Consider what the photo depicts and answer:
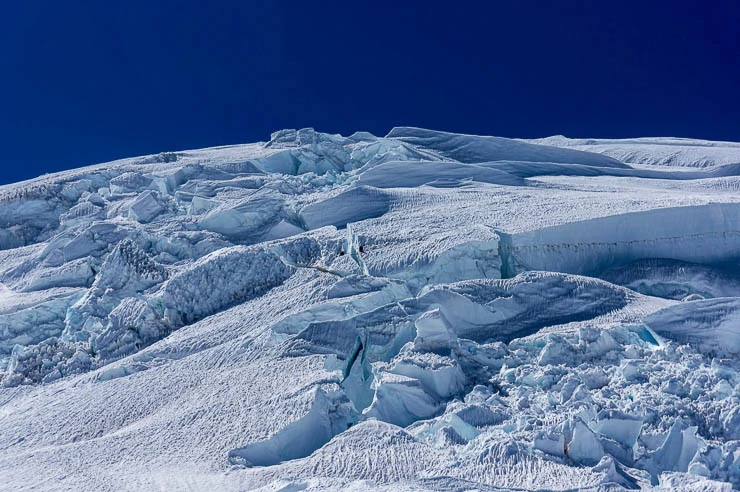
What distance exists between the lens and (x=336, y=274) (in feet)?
25.0

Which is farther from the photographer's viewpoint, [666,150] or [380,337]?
[666,150]

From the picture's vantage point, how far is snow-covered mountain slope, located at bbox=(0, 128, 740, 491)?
4.55 metres

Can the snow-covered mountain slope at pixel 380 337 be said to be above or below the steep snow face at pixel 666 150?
below

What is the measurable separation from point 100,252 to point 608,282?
22.4ft

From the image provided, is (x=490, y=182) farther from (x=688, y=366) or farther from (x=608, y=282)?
(x=688, y=366)

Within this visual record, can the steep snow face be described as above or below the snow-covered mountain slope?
above

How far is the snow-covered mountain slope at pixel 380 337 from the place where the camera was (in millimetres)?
4555

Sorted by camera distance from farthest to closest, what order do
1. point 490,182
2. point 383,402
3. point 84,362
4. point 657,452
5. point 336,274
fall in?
point 490,182
point 336,274
point 84,362
point 383,402
point 657,452

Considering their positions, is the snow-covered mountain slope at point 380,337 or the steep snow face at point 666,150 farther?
the steep snow face at point 666,150

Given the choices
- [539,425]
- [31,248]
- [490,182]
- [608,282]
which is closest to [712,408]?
[539,425]

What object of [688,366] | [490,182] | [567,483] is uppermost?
[490,182]

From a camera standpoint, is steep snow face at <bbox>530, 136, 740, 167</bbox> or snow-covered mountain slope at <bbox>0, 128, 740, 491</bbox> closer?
snow-covered mountain slope at <bbox>0, 128, 740, 491</bbox>

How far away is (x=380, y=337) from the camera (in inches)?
244

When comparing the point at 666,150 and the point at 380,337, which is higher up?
the point at 666,150
